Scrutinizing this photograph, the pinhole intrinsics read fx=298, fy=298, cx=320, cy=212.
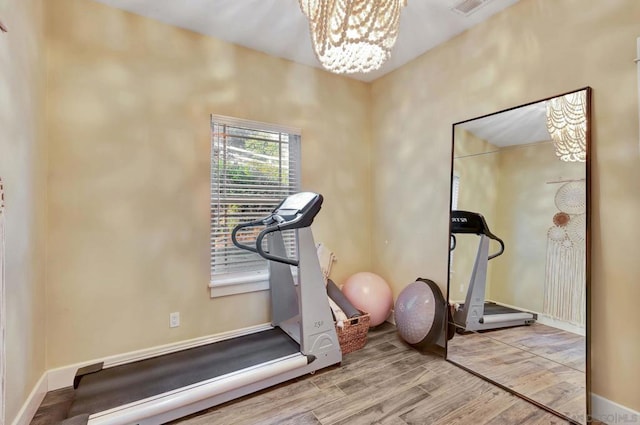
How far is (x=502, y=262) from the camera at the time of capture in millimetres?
2285

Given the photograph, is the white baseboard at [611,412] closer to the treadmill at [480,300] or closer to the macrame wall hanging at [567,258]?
the macrame wall hanging at [567,258]

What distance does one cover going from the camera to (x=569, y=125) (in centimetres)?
196

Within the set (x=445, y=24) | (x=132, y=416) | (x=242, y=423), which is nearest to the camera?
(x=132, y=416)

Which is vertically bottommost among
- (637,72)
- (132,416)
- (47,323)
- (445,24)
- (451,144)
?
(132,416)

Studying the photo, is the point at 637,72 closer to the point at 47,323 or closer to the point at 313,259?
the point at 313,259

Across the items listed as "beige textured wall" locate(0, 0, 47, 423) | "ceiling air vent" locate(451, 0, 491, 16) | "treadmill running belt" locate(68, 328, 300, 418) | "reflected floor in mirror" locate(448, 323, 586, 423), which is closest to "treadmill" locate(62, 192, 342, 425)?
"treadmill running belt" locate(68, 328, 300, 418)

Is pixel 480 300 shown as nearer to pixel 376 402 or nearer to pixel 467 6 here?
pixel 376 402

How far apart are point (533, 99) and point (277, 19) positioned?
80.9 inches

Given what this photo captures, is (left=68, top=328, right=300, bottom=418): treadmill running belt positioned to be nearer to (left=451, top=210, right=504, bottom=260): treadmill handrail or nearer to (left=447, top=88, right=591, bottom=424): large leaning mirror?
(left=447, top=88, right=591, bottom=424): large leaning mirror

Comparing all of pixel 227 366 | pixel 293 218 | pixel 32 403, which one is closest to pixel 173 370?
pixel 227 366

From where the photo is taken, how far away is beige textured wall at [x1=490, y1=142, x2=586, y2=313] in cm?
205

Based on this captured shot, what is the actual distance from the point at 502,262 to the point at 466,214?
492 mm

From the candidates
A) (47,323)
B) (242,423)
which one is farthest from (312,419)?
(47,323)

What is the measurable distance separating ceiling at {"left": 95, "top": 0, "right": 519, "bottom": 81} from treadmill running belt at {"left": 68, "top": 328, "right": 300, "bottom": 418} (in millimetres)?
2670
